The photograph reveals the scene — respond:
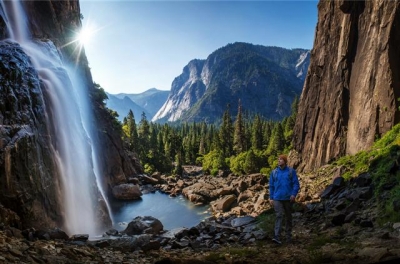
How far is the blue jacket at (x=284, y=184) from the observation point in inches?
436

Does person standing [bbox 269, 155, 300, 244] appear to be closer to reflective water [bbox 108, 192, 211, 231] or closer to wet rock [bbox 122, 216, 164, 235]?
wet rock [bbox 122, 216, 164, 235]

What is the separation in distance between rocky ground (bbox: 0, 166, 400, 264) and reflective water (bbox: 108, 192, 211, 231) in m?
15.6

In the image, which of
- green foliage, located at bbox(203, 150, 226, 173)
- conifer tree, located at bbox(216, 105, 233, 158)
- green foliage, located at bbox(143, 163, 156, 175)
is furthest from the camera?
conifer tree, located at bbox(216, 105, 233, 158)

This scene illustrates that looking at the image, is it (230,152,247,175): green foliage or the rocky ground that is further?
(230,152,247,175): green foliage

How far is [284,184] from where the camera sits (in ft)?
36.5

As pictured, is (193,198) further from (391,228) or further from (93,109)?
(391,228)

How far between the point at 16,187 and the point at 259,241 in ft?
36.7

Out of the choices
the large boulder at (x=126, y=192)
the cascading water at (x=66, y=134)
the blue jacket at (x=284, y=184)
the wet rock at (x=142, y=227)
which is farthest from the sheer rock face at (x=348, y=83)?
the cascading water at (x=66, y=134)

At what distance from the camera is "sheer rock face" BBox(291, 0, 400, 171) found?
2594 centimetres

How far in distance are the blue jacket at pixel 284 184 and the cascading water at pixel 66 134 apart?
13.6 metres

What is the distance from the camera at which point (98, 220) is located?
23.9 meters

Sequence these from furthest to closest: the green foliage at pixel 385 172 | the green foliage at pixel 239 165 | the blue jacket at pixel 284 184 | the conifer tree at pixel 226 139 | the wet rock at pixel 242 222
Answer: the conifer tree at pixel 226 139 → the green foliage at pixel 239 165 → the wet rock at pixel 242 222 → the green foliage at pixel 385 172 → the blue jacket at pixel 284 184

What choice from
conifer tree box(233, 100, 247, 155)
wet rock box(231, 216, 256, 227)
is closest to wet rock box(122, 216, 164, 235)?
wet rock box(231, 216, 256, 227)

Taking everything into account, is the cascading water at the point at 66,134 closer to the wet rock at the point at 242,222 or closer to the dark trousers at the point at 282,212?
the wet rock at the point at 242,222
